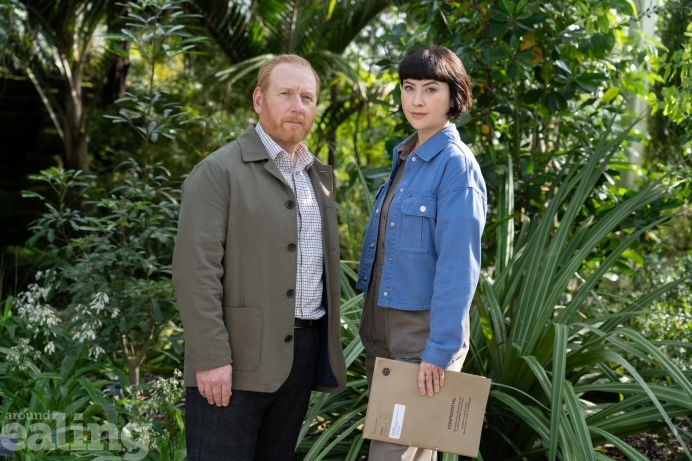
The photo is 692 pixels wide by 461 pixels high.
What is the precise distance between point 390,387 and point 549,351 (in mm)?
1105

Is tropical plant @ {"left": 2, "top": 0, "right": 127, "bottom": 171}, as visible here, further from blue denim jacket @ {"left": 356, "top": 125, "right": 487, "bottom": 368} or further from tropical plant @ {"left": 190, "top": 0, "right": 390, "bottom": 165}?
blue denim jacket @ {"left": 356, "top": 125, "right": 487, "bottom": 368}

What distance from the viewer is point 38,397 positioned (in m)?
3.17

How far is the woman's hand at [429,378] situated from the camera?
2.12 meters

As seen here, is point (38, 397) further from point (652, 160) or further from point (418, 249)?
point (652, 160)

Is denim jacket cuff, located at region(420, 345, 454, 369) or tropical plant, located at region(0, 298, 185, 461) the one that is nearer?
denim jacket cuff, located at region(420, 345, 454, 369)

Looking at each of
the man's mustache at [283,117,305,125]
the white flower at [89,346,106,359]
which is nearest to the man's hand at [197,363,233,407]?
the man's mustache at [283,117,305,125]

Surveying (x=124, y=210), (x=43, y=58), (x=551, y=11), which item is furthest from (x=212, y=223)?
(x=43, y=58)

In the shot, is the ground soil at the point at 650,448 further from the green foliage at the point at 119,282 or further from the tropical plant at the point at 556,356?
the green foliage at the point at 119,282

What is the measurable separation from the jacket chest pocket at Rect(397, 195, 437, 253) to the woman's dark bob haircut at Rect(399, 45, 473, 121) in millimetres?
316

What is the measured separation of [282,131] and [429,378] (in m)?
0.85

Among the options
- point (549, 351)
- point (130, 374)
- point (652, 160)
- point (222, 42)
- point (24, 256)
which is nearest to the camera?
point (549, 351)

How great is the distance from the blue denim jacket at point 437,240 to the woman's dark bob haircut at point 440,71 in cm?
11

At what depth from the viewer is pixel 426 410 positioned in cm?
215

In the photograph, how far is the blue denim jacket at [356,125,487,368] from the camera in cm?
212
